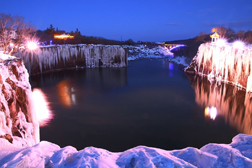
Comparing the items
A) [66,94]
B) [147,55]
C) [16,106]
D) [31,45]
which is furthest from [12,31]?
[147,55]

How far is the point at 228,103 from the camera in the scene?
1051 centimetres

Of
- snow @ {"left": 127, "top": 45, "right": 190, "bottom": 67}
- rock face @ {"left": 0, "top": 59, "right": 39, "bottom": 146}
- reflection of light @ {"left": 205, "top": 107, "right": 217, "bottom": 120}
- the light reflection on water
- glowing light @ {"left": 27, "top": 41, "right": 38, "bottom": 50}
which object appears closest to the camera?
rock face @ {"left": 0, "top": 59, "right": 39, "bottom": 146}

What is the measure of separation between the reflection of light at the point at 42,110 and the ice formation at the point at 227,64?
12194mm

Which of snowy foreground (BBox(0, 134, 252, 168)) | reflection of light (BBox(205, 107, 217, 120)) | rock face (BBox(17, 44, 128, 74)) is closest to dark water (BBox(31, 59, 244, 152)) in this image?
reflection of light (BBox(205, 107, 217, 120))

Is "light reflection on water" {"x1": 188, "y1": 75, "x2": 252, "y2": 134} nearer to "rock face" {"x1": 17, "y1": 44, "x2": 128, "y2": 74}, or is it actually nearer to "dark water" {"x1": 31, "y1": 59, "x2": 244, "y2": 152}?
"dark water" {"x1": 31, "y1": 59, "x2": 244, "y2": 152}

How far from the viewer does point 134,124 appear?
295 inches

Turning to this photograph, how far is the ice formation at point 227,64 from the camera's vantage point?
12.8 meters

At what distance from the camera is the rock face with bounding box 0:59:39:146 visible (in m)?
4.35

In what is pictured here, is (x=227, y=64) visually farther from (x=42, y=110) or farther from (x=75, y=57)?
(x=75, y=57)

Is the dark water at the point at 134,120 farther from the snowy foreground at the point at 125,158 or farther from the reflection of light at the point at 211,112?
the snowy foreground at the point at 125,158

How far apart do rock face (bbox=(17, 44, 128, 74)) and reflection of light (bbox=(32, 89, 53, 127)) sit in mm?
8609

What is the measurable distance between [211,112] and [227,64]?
26.8ft

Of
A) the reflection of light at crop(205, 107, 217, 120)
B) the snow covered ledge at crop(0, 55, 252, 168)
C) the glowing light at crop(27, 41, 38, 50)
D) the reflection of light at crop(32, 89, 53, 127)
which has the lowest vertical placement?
the reflection of light at crop(205, 107, 217, 120)

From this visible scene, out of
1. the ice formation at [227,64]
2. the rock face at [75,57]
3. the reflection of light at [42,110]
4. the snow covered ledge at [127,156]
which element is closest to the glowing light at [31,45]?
the rock face at [75,57]
